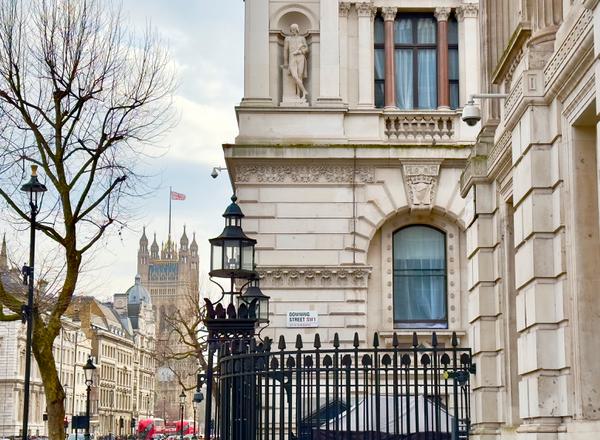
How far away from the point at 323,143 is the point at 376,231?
2.59 m

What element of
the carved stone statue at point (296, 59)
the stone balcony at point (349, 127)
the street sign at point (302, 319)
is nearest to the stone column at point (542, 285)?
the street sign at point (302, 319)

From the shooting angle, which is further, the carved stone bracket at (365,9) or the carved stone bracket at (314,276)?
the carved stone bracket at (365,9)

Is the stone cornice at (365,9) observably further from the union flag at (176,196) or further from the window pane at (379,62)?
the union flag at (176,196)

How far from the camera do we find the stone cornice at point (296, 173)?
29.5 metres

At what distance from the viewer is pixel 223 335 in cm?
1575

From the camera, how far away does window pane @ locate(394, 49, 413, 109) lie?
102ft

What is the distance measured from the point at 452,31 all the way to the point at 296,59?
425 cm

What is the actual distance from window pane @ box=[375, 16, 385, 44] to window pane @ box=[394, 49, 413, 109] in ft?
1.63

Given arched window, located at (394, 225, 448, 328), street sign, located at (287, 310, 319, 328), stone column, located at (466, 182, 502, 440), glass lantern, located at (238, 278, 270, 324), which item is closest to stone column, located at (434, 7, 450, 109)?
arched window, located at (394, 225, 448, 328)

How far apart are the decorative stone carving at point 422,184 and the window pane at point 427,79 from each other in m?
2.12

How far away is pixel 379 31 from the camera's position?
3112 centimetres

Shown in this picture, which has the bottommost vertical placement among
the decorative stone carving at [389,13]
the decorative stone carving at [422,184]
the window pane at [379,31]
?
the decorative stone carving at [422,184]

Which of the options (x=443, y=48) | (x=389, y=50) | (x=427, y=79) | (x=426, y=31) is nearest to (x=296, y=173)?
(x=389, y=50)

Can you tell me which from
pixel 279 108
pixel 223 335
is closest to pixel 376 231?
pixel 279 108
